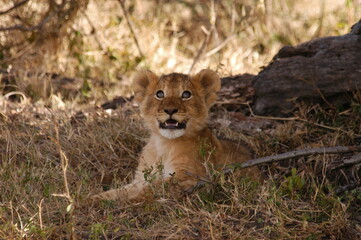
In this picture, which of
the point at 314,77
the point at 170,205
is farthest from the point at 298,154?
the point at 314,77

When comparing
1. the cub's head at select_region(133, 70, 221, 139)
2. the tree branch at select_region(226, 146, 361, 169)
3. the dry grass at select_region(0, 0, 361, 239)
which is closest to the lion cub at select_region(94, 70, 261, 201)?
the cub's head at select_region(133, 70, 221, 139)

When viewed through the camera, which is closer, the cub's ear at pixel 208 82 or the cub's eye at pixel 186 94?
the cub's eye at pixel 186 94

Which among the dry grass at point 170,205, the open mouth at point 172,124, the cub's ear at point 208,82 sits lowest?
the dry grass at point 170,205

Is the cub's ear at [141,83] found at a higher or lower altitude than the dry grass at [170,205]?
higher

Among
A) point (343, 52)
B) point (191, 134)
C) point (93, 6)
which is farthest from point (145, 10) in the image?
point (191, 134)

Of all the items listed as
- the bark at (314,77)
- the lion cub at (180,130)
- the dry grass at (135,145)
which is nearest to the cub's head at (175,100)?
the lion cub at (180,130)

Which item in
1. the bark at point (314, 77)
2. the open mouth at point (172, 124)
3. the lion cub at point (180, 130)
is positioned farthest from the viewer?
the bark at point (314, 77)

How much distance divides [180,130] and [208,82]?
61cm

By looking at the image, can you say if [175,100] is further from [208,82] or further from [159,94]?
[208,82]

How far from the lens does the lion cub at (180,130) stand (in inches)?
195

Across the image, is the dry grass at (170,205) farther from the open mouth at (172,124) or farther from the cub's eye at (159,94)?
the cub's eye at (159,94)

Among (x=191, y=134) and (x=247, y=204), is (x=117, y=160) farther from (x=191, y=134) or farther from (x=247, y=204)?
(x=247, y=204)

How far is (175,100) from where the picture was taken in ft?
16.6

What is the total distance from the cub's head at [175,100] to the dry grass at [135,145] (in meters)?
0.61
